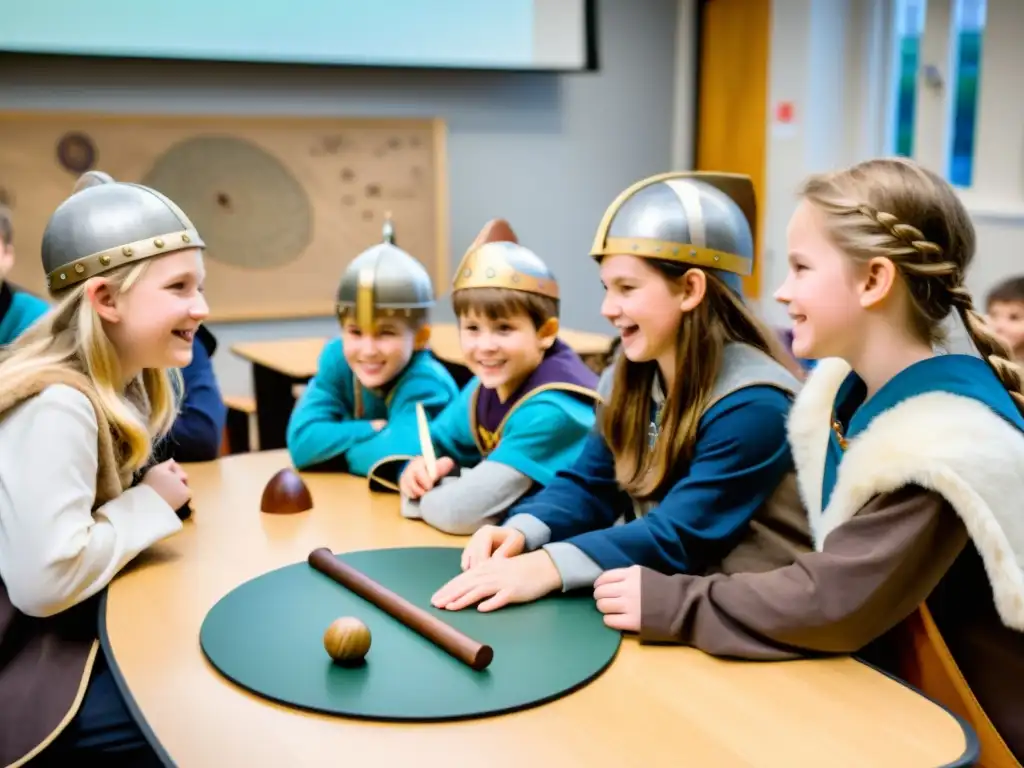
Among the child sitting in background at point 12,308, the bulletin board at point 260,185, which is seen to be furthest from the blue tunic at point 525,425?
the bulletin board at point 260,185

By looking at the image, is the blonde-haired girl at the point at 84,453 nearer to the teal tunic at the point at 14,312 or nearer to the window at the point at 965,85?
the teal tunic at the point at 14,312

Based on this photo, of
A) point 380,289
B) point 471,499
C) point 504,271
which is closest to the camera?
point 471,499

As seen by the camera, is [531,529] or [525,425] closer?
[531,529]

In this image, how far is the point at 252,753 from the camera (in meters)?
0.89

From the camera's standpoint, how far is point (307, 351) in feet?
11.0

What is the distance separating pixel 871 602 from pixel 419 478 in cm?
78

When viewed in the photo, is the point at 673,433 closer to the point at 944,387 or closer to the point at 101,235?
the point at 944,387

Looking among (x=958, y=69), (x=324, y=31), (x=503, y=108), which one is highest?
(x=324, y=31)

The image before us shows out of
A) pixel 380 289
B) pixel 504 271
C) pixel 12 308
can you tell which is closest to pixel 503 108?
pixel 12 308

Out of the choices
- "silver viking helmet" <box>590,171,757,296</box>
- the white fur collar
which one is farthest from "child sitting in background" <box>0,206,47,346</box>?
the white fur collar

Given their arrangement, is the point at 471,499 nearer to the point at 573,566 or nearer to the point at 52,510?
the point at 573,566

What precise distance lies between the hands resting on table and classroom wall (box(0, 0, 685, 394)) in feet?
10.1

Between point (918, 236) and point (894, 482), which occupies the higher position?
point (918, 236)

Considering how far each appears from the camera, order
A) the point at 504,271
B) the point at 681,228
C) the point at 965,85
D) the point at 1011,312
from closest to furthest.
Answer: the point at 681,228, the point at 504,271, the point at 1011,312, the point at 965,85
